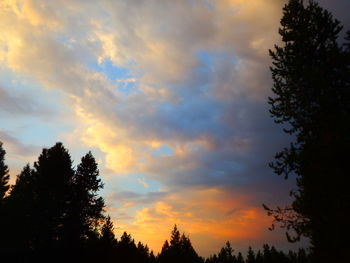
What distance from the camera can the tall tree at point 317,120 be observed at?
532 inches

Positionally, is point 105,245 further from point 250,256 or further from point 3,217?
point 250,256

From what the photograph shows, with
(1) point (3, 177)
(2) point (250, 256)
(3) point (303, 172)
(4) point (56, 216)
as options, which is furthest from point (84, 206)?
(2) point (250, 256)

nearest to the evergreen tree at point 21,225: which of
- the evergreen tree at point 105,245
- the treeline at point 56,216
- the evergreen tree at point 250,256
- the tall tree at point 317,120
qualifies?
the treeline at point 56,216

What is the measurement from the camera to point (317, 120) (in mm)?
16375

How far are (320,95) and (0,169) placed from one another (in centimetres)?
3993

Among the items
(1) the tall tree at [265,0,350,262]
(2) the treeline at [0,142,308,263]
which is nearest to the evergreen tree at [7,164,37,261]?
(2) the treeline at [0,142,308,263]

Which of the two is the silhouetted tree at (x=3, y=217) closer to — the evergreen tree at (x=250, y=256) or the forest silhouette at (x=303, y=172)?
the forest silhouette at (x=303, y=172)

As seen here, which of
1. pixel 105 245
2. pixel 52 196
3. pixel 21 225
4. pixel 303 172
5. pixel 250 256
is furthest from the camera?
pixel 250 256

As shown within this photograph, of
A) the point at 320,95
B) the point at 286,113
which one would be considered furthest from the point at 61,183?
the point at 320,95

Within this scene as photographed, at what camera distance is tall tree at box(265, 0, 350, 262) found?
13508 millimetres

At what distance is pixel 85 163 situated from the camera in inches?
Answer: 1399

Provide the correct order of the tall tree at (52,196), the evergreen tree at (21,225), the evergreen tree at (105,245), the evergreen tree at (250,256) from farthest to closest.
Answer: the evergreen tree at (250,256), the evergreen tree at (105,245), the tall tree at (52,196), the evergreen tree at (21,225)

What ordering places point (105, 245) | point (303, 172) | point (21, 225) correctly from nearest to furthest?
point (303, 172), point (21, 225), point (105, 245)

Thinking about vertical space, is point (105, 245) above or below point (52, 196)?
below
